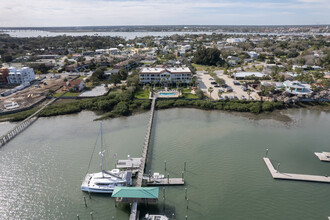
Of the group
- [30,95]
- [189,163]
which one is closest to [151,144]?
[189,163]

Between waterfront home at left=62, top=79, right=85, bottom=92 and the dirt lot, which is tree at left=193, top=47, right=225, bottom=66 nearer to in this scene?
waterfront home at left=62, top=79, right=85, bottom=92

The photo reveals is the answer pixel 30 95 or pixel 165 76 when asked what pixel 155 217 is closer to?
pixel 165 76

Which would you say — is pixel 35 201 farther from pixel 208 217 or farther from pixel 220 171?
pixel 220 171

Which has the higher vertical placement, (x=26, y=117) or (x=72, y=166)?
(x=26, y=117)

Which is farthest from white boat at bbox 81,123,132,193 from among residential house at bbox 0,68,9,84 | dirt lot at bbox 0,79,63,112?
residential house at bbox 0,68,9,84

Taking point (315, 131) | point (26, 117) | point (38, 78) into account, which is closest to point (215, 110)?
point (315, 131)

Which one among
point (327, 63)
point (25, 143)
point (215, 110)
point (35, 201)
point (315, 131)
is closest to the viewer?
point (35, 201)

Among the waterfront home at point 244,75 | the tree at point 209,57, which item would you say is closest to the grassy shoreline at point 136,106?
the waterfront home at point 244,75
